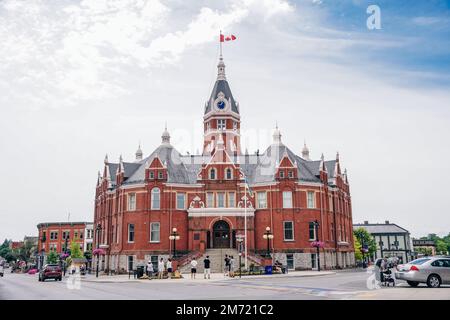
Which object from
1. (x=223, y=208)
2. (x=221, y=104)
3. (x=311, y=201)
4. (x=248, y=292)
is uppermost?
(x=221, y=104)

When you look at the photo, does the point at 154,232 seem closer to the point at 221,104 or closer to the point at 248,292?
the point at 221,104

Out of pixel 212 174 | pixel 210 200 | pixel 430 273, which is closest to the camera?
pixel 430 273

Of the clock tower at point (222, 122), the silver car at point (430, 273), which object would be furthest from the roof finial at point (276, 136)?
the silver car at point (430, 273)

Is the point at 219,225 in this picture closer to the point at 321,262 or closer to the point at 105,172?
the point at 321,262

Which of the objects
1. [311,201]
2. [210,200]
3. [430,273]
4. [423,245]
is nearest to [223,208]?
[210,200]

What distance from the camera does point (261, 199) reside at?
176 feet

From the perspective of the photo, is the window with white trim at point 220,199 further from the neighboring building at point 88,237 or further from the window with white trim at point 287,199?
the neighboring building at point 88,237

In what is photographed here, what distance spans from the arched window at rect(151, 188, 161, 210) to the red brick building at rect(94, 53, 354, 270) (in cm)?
→ 12

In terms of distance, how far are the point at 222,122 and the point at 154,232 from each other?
19.8 metres

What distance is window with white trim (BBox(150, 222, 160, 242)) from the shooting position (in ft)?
→ 171

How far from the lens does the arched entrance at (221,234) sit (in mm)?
51719

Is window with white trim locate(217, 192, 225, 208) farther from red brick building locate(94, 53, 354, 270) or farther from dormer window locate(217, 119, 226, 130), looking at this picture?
dormer window locate(217, 119, 226, 130)

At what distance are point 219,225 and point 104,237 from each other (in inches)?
697
